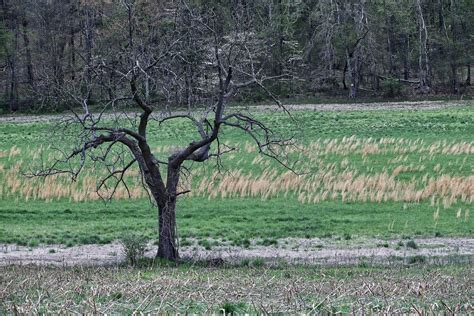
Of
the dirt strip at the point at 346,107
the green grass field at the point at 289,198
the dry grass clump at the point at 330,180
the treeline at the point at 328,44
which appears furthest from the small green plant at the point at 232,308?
the treeline at the point at 328,44

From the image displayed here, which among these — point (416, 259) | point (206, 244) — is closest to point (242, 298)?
point (416, 259)

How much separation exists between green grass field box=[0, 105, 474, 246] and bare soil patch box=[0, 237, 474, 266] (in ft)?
A: 2.44

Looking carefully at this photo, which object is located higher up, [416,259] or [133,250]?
[133,250]

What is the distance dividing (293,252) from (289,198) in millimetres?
7274

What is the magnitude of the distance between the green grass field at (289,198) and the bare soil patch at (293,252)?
29.3 inches

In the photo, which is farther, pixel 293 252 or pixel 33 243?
pixel 33 243

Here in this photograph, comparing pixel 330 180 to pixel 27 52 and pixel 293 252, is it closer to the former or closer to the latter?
pixel 293 252

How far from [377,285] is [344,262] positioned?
7.62 m

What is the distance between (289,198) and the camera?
27.1m

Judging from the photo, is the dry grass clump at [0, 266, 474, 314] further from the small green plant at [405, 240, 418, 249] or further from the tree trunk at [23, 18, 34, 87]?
the tree trunk at [23, 18, 34, 87]

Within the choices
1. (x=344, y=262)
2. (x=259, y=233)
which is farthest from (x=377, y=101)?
(x=344, y=262)

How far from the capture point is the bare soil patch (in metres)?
18.1

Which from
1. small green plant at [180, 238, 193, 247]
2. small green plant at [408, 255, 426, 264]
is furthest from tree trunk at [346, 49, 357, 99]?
small green plant at [408, 255, 426, 264]

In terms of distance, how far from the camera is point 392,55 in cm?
7275
